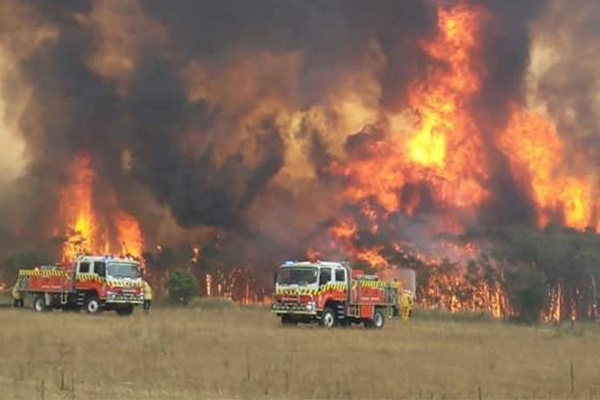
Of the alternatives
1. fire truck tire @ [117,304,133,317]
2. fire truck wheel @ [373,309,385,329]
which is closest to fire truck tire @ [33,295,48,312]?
fire truck tire @ [117,304,133,317]

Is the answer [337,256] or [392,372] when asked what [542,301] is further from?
[392,372]

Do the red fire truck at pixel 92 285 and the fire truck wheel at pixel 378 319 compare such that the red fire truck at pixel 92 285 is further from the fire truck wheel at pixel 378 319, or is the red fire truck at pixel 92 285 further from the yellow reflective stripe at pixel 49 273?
the fire truck wheel at pixel 378 319

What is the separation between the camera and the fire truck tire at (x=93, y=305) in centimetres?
4238

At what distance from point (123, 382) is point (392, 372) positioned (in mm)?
5789

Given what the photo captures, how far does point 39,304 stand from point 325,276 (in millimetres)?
16650

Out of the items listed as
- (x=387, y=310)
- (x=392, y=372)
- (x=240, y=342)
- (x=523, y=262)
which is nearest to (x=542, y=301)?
(x=523, y=262)

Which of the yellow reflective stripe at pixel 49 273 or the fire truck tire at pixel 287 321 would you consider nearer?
the fire truck tire at pixel 287 321

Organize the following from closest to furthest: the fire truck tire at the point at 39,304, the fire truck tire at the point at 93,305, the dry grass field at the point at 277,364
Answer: the dry grass field at the point at 277,364, the fire truck tire at the point at 93,305, the fire truck tire at the point at 39,304

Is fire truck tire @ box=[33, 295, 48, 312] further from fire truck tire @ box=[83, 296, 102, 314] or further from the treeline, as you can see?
the treeline

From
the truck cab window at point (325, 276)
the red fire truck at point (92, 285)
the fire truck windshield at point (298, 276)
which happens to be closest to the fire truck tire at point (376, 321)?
the truck cab window at point (325, 276)

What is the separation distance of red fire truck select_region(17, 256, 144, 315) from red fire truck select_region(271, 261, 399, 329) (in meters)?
9.21

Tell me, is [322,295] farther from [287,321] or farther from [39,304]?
[39,304]

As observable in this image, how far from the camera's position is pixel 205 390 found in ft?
53.1

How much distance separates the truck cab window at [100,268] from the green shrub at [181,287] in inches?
798
